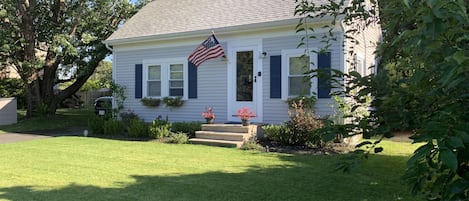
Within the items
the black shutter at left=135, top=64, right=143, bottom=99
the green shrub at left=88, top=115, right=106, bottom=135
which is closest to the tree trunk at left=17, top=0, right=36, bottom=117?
the green shrub at left=88, top=115, right=106, bottom=135

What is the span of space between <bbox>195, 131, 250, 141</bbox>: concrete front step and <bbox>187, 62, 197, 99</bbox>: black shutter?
1982 millimetres

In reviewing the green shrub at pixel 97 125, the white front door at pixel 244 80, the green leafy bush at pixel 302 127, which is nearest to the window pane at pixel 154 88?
the green shrub at pixel 97 125

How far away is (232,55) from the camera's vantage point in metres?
11.4

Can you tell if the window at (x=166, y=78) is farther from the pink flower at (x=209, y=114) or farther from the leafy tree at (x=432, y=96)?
the leafy tree at (x=432, y=96)

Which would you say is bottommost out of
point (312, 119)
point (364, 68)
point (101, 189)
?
point (101, 189)

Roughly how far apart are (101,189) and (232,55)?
7006mm

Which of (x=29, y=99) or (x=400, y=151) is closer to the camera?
(x=400, y=151)

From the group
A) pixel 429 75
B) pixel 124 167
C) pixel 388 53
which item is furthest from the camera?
pixel 124 167

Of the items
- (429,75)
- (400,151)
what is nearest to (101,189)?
(429,75)

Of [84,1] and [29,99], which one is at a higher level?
[84,1]

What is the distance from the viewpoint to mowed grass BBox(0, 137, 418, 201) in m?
4.87

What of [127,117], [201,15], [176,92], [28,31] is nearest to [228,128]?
[176,92]

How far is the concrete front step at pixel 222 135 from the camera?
9633 millimetres

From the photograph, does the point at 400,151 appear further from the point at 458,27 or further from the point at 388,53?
the point at 458,27
